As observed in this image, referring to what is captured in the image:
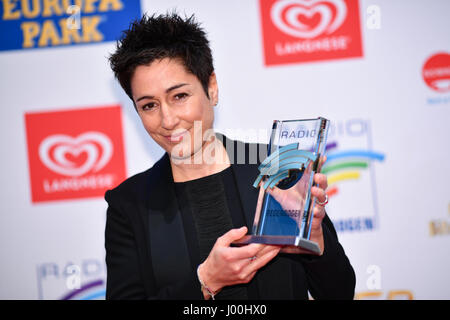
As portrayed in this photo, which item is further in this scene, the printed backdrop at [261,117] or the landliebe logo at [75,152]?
the landliebe logo at [75,152]

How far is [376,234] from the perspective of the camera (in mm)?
2152

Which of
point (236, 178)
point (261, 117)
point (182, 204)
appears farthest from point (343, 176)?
point (182, 204)

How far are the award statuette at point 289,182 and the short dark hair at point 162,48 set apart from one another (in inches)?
13.5

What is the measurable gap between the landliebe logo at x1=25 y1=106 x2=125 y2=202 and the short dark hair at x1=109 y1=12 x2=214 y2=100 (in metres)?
0.91

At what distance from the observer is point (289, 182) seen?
3.92 feet

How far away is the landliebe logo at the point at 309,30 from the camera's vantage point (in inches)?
84.5

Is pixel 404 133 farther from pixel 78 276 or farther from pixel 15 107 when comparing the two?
pixel 15 107

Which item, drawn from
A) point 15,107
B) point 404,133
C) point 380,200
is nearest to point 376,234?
point 380,200

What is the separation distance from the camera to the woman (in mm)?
1308

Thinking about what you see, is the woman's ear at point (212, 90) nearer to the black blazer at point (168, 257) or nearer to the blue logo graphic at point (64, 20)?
the black blazer at point (168, 257)

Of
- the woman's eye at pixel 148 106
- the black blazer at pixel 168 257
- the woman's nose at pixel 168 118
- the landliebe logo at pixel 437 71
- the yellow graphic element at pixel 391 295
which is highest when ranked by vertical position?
the landliebe logo at pixel 437 71

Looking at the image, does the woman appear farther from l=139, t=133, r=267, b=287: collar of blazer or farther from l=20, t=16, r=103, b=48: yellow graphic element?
l=20, t=16, r=103, b=48: yellow graphic element

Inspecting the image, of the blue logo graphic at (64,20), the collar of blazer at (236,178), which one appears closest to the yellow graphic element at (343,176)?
the collar of blazer at (236,178)

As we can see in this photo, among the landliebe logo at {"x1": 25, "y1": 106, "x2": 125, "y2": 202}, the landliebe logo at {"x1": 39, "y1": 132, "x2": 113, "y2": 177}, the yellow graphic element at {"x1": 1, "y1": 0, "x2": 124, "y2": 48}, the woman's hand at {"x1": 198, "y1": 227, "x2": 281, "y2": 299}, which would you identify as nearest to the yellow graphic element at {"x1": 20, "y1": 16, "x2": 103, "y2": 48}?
the yellow graphic element at {"x1": 1, "y1": 0, "x2": 124, "y2": 48}
